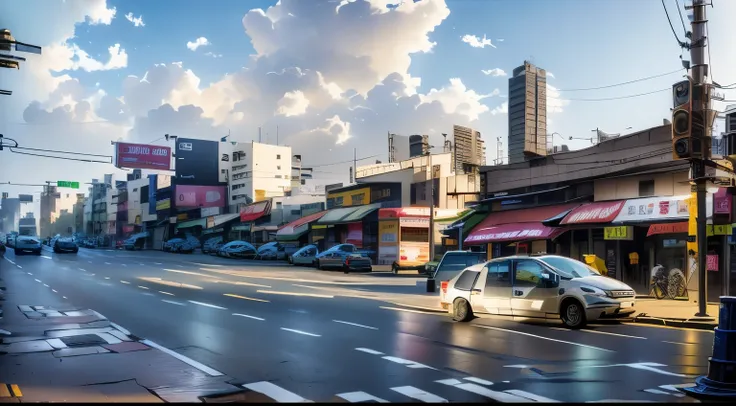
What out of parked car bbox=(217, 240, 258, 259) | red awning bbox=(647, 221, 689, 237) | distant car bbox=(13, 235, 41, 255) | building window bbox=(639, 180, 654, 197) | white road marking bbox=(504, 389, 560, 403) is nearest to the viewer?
white road marking bbox=(504, 389, 560, 403)

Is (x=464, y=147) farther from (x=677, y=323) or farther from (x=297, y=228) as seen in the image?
(x=677, y=323)

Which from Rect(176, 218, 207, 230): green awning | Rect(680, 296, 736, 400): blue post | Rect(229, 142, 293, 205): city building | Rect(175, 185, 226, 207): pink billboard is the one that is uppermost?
Rect(229, 142, 293, 205): city building

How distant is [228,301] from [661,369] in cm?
1422

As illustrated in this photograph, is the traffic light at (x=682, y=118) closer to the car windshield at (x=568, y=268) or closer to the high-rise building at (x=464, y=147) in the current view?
the car windshield at (x=568, y=268)

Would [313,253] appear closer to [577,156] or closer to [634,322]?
[577,156]

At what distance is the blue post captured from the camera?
23.6 feet

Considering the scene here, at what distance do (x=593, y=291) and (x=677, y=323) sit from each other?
8.21 ft

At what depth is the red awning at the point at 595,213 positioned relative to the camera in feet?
75.0

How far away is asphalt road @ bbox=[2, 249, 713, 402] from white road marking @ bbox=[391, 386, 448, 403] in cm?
3

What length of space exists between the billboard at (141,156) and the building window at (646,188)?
44660 millimetres

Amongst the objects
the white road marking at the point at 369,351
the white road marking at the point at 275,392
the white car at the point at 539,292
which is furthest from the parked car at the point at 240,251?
the white road marking at the point at 275,392

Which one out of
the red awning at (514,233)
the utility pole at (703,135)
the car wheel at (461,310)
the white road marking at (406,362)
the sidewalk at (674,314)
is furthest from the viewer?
the red awning at (514,233)

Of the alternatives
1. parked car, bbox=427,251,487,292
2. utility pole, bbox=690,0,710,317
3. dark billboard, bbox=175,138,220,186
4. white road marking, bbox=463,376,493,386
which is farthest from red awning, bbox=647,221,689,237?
dark billboard, bbox=175,138,220,186

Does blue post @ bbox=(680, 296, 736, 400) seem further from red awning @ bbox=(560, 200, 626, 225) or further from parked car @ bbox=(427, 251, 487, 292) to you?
red awning @ bbox=(560, 200, 626, 225)
